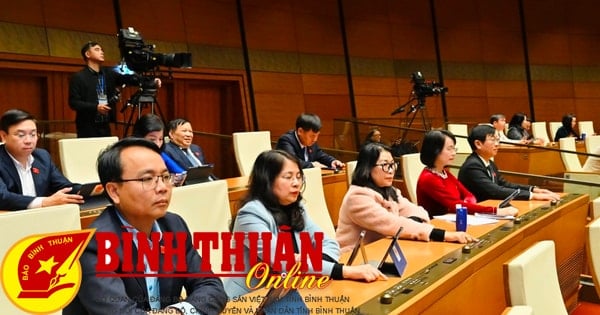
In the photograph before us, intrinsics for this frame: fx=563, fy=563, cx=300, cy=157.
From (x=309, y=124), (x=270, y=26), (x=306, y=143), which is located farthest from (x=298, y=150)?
(x=270, y=26)

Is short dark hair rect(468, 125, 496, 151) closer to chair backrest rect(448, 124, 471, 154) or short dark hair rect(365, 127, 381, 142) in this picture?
short dark hair rect(365, 127, 381, 142)

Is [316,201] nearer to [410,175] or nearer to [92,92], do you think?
[410,175]

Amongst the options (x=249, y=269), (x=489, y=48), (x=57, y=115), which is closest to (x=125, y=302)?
(x=249, y=269)

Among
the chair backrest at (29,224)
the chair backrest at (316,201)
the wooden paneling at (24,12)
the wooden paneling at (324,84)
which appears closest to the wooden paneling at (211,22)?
the wooden paneling at (324,84)

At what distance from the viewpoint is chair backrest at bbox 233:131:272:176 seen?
474 cm

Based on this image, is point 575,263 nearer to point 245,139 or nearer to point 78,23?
point 245,139

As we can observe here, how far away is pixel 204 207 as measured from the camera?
2154 millimetres

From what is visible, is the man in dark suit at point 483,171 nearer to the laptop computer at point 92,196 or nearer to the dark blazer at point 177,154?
the dark blazer at point 177,154

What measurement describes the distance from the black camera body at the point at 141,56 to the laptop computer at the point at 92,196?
164 centimetres

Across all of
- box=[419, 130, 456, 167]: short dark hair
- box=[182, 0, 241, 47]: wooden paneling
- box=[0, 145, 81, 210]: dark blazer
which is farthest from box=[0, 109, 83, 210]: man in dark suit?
box=[182, 0, 241, 47]: wooden paneling

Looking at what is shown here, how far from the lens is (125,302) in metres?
1.34

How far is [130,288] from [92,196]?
4.53ft

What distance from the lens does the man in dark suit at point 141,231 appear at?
137 cm

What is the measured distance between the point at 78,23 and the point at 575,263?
521 centimetres
